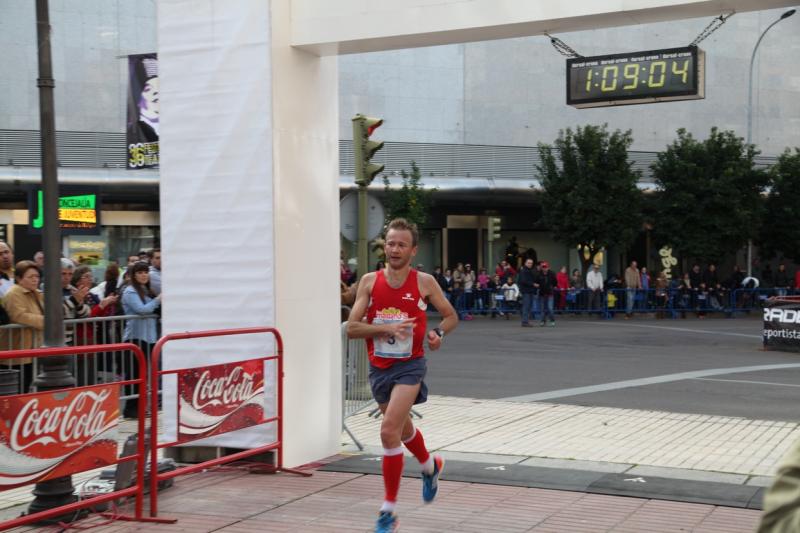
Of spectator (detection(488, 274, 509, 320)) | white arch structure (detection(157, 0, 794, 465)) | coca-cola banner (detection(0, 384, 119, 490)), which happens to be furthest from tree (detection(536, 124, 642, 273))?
coca-cola banner (detection(0, 384, 119, 490))

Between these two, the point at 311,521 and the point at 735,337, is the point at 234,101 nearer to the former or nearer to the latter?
the point at 311,521

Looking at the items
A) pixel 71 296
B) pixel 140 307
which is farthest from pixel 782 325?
pixel 71 296

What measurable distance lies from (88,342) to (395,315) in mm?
5170

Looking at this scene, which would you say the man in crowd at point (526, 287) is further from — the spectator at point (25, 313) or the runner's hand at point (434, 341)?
the runner's hand at point (434, 341)

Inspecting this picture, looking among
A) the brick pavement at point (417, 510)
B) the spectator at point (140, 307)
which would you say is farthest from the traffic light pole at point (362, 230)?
the brick pavement at point (417, 510)

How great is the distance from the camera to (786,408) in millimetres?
11812

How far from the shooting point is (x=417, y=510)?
6875mm

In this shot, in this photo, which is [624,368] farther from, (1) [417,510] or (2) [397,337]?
(2) [397,337]

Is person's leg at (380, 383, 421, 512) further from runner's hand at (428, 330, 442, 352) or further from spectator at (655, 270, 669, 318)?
spectator at (655, 270, 669, 318)

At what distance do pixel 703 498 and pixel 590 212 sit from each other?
2770 cm

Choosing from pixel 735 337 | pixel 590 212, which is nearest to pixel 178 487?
pixel 735 337

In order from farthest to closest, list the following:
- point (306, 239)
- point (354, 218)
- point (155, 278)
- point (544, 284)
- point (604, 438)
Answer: point (544, 284)
point (354, 218)
point (155, 278)
point (604, 438)
point (306, 239)

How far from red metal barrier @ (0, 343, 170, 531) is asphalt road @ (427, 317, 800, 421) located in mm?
6932

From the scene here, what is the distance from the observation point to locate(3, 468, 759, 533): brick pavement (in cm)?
638
